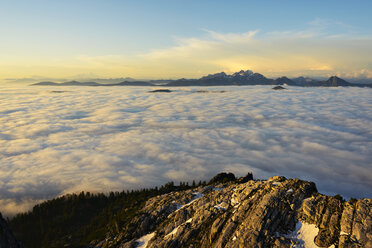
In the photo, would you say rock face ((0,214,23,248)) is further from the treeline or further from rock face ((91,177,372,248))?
the treeline

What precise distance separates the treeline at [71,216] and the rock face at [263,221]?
42.1 m

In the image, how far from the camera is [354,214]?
122 feet

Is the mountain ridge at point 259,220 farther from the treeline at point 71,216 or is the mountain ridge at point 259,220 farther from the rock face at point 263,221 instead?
the treeline at point 71,216

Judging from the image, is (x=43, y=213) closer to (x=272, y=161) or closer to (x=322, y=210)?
(x=322, y=210)

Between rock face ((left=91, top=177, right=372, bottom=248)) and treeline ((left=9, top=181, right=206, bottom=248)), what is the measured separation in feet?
138

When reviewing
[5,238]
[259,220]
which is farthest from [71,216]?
[259,220]

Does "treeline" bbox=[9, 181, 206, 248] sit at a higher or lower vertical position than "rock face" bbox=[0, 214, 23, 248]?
lower

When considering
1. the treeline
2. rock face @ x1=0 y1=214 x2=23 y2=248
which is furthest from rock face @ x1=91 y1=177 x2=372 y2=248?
the treeline

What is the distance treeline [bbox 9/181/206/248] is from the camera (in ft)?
309

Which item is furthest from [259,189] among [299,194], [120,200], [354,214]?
[120,200]

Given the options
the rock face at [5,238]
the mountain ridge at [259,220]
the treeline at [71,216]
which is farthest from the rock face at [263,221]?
the treeline at [71,216]

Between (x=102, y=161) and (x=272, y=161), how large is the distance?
136m

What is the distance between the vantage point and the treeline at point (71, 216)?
3703 inches

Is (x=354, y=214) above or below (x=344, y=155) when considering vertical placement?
above
